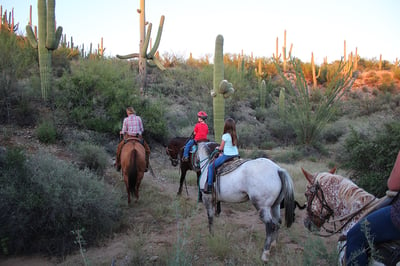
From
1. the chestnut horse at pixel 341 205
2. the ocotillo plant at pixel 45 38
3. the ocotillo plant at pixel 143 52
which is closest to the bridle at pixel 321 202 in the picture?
the chestnut horse at pixel 341 205

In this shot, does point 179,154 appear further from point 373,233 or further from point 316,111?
point 316,111

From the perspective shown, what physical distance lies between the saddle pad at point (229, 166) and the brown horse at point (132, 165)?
2532 mm

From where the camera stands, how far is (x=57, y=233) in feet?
17.5

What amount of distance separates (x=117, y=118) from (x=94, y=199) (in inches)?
311

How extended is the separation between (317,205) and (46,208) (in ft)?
13.8

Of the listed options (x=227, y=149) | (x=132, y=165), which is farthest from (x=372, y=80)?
(x=227, y=149)

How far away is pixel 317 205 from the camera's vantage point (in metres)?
3.41

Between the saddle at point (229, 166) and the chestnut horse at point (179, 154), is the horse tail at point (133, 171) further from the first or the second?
the saddle at point (229, 166)

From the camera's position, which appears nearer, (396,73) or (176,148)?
(176,148)

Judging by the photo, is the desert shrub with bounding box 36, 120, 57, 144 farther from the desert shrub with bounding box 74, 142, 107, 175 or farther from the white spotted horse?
the white spotted horse

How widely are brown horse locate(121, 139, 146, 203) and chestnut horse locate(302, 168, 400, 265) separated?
475cm

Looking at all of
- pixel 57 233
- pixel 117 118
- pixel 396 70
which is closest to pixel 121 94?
pixel 117 118

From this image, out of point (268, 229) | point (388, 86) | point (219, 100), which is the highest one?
point (388, 86)

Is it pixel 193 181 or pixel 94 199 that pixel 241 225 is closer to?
pixel 94 199
